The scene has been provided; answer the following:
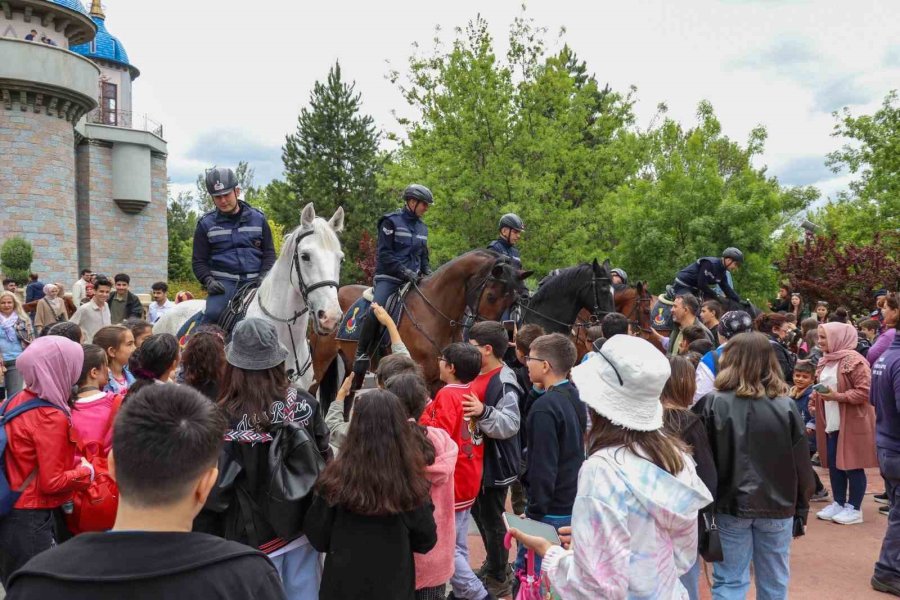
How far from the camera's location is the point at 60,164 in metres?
31.4

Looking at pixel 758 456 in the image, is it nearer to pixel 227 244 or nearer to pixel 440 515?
pixel 440 515

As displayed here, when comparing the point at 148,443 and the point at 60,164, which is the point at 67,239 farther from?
the point at 148,443

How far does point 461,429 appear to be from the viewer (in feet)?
14.6

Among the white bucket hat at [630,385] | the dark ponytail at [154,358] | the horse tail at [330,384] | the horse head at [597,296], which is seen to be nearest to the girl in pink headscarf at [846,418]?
the horse head at [597,296]

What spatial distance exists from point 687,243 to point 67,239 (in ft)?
93.4

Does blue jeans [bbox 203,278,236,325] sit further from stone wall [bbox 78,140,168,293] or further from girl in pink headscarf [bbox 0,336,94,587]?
stone wall [bbox 78,140,168,293]

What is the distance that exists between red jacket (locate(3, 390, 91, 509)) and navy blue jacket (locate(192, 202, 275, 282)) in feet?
12.8

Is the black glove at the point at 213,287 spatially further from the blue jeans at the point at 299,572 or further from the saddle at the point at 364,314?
the blue jeans at the point at 299,572

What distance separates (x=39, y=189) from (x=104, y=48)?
17.8 m

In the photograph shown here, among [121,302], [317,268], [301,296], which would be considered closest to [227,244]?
[301,296]

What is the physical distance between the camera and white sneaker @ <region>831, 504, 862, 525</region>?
22.0 feet

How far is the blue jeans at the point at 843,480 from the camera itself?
675 cm

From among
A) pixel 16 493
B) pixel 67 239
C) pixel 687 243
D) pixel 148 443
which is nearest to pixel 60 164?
pixel 67 239

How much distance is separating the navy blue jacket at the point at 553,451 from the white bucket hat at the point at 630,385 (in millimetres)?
1446
